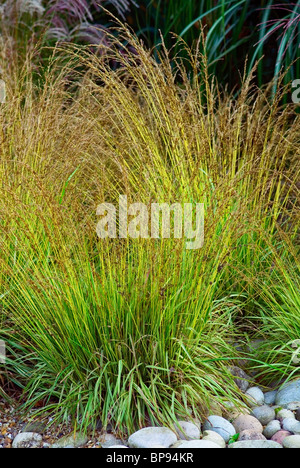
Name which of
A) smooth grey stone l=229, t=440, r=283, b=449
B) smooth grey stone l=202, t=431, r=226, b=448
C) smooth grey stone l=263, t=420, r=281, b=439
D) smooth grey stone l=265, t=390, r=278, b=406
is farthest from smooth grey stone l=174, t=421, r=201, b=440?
smooth grey stone l=265, t=390, r=278, b=406

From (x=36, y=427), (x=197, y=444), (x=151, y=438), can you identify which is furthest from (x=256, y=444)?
(x=36, y=427)

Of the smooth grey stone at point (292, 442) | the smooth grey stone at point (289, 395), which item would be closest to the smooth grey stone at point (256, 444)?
the smooth grey stone at point (292, 442)

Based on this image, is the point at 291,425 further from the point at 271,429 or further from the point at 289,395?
the point at 289,395

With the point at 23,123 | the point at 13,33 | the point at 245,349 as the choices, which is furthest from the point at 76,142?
the point at 13,33

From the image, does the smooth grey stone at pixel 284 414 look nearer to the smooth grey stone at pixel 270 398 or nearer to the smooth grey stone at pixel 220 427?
the smooth grey stone at pixel 270 398

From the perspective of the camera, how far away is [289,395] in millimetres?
2410

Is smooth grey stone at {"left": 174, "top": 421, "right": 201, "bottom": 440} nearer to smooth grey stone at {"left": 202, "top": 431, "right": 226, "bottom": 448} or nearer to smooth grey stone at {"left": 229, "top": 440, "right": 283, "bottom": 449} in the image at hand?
smooth grey stone at {"left": 202, "top": 431, "right": 226, "bottom": 448}

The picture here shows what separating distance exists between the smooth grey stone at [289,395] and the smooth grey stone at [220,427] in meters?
0.30

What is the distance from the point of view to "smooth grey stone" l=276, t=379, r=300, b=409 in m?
2.39

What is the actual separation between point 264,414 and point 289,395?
154 millimetres

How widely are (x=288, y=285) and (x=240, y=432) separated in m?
0.77

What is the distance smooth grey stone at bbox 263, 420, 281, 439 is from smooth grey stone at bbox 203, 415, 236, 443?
15 centimetres
